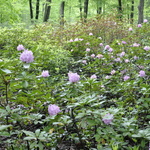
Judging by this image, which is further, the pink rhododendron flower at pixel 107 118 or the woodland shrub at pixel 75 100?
the woodland shrub at pixel 75 100

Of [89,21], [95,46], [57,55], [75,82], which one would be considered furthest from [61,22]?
[75,82]

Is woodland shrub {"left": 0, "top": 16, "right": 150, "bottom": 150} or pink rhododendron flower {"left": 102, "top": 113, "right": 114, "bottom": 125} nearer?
pink rhododendron flower {"left": 102, "top": 113, "right": 114, "bottom": 125}

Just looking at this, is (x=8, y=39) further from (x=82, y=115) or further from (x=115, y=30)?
(x=82, y=115)

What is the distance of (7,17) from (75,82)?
13.4m

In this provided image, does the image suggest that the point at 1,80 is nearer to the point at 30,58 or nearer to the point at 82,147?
the point at 30,58

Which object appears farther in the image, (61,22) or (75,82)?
(61,22)

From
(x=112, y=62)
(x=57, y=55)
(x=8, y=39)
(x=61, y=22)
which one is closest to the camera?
(x=112, y=62)

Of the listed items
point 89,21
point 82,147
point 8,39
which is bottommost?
point 82,147

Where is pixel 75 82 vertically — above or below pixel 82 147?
above

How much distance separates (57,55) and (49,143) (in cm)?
351

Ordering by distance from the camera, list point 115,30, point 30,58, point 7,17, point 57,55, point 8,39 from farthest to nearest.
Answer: point 7,17 → point 115,30 → point 8,39 → point 57,55 → point 30,58

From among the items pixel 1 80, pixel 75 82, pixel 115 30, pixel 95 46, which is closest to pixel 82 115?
pixel 75 82

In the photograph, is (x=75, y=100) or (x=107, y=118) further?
(x=75, y=100)

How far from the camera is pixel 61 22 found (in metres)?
10.1
